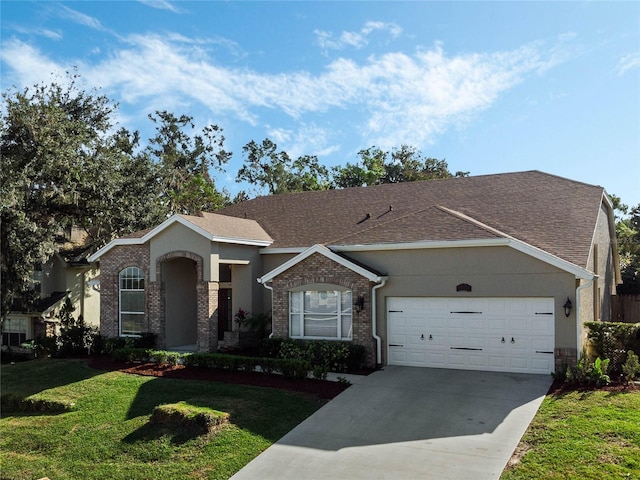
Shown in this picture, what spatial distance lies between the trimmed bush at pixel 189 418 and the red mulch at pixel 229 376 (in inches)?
102

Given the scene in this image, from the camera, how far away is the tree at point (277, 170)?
4738cm

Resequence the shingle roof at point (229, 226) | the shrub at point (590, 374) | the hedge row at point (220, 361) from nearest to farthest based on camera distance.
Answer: the shrub at point (590, 374)
the hedge row at point (220, 361)
the shingle roof at point (229, 226)

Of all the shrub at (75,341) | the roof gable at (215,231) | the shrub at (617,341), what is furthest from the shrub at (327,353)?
the shrub at (75,341)

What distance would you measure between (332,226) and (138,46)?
9.22 metres

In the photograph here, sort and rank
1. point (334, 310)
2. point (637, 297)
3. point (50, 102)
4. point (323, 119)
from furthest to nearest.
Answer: point (323, 119)
point (50, 102)
point (637, 297)
point (334, 310)

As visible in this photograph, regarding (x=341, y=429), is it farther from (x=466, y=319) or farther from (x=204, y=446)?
(x=466, y=319)

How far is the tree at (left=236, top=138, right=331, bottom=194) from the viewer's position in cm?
4738

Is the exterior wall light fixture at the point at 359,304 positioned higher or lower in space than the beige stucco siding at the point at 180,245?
lower

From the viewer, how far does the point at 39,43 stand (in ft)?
53.9

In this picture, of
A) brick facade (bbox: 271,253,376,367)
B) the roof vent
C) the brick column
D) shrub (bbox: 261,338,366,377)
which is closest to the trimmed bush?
shrub (bbox: 261,338,366,377)

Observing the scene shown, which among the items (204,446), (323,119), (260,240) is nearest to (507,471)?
(204,446)

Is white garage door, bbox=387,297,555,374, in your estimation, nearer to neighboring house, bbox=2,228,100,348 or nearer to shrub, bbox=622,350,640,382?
shrub, bbox=622,350,640,382

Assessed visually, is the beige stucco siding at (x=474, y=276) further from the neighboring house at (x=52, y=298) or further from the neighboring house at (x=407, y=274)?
the neighboring house at (x=52, y=298)

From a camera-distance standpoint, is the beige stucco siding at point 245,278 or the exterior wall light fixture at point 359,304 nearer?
the exterior wall light fixture at point 359,304
